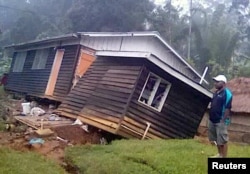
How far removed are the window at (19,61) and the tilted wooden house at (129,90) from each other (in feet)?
21.6

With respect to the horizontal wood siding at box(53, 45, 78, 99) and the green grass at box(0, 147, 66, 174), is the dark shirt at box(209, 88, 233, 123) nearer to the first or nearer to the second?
the green grass at box(0, 147, 66, 174)

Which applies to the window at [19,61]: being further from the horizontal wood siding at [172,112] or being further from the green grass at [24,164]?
the green grass at [24,164]

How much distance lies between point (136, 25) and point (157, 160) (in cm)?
2225

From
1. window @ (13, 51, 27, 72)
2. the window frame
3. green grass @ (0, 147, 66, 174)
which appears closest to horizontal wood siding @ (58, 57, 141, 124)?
green grass @ (0, 147, 66, 174)

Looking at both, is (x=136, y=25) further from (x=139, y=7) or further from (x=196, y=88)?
(x=196, y=88)

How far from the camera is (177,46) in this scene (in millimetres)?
29812

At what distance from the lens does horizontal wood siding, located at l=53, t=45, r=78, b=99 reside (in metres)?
15.3

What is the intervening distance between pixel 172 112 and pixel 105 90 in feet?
8.12

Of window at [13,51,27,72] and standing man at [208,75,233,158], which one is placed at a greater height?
window at [13,51,27,72]

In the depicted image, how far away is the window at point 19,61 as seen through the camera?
21648 mm

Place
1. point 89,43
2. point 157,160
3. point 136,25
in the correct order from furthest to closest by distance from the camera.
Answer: point 136,25 < point 89,43 < point 157,160

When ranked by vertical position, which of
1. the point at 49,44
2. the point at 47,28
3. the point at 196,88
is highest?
the point at 47,28

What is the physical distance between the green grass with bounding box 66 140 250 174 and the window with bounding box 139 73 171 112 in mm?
2232

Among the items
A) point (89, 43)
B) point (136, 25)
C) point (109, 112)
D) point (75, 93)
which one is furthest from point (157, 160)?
point (136, 25)
